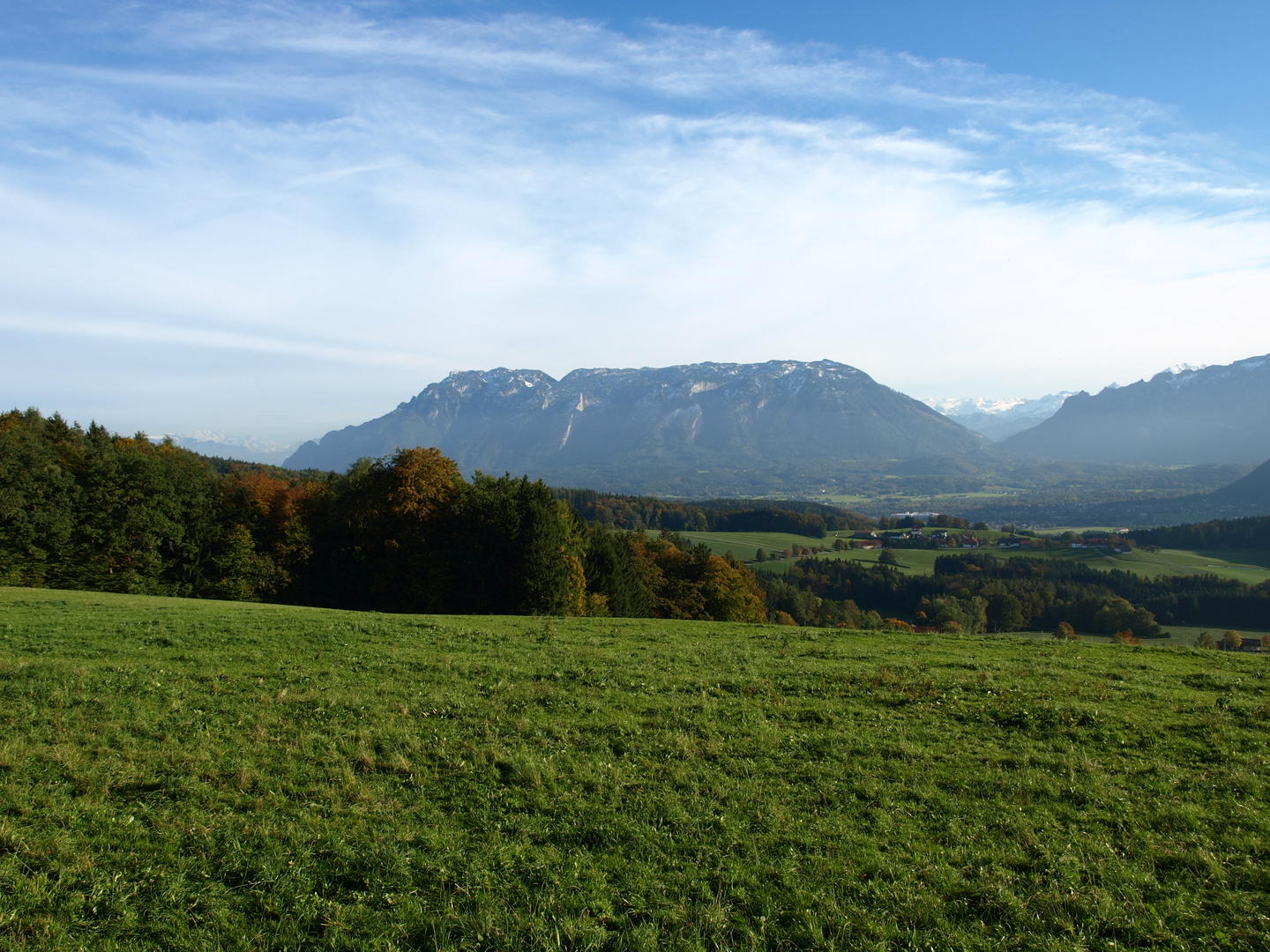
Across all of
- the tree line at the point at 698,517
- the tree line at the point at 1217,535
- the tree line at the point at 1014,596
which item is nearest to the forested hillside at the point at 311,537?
the tree line at the point at 1014,596

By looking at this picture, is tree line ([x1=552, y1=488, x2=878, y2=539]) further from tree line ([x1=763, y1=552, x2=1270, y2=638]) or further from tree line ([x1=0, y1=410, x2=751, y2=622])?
tree line ([x1=0, y1=410, x2=751, y2=622])

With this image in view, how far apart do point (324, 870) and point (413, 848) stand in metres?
0.97

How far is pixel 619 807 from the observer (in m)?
8.66

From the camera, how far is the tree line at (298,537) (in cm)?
4053

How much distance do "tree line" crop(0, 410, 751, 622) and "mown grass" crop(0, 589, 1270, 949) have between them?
81.7 ft

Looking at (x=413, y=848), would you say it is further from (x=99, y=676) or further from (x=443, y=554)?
(x=443, y=554)

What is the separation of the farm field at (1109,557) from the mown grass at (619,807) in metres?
111

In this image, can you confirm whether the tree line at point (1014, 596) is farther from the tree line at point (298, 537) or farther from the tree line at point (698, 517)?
the tree line at point (298, 537)

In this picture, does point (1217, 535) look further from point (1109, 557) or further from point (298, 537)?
point (298, 537)

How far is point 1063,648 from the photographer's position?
67.7ft

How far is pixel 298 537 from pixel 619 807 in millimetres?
45457

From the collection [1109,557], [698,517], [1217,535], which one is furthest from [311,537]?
[1217,535]

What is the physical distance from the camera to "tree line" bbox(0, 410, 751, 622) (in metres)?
40.5

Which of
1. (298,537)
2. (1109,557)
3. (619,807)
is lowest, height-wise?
(1109,557)
